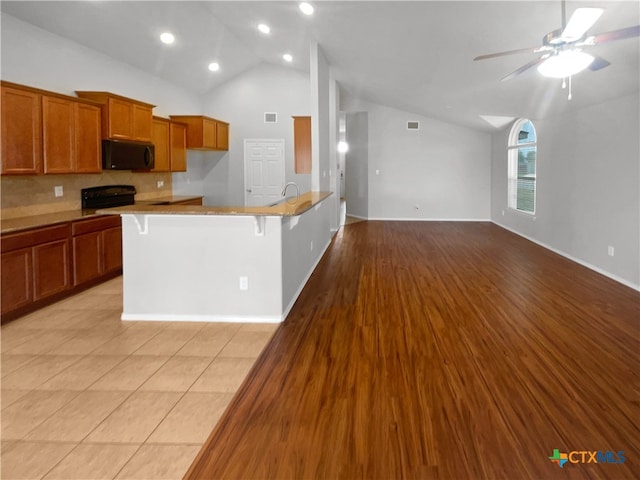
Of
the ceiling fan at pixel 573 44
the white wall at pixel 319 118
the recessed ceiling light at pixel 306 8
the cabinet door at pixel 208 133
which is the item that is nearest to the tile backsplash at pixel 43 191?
the cabinet door at pixel 208 133

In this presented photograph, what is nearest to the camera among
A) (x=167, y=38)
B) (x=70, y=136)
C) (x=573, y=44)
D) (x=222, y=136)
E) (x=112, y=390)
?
(x=112, y=390)

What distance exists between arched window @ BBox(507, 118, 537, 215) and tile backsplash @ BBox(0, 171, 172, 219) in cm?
687

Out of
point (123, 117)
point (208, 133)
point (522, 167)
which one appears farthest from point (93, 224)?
point (522, 167)

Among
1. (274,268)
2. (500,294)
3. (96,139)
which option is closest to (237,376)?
(274,268)

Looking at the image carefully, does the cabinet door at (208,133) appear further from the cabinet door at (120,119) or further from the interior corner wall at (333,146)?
the cabinet door at (120,119)

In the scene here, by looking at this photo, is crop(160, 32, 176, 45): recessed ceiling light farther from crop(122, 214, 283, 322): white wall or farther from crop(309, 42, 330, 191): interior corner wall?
crop(122, 214, 283, 322): white wall

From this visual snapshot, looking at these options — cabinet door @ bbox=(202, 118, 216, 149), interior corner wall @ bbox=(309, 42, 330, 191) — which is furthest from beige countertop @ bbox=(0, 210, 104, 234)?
cabinet door @ bbox=(202, 118, 216, 149)

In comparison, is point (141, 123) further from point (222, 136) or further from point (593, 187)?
point (593, 187)

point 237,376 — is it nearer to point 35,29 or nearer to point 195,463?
point 195,463

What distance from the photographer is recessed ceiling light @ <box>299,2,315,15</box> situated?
534 centimetres

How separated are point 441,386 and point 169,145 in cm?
634

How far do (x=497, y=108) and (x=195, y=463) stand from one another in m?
7.72

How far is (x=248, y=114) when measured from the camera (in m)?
9.56

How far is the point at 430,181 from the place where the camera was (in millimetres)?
11352
